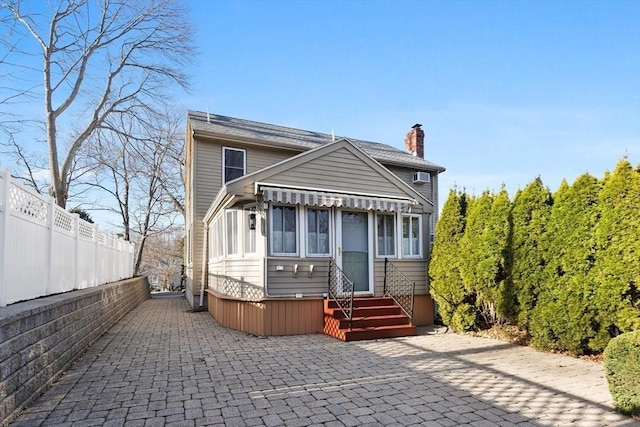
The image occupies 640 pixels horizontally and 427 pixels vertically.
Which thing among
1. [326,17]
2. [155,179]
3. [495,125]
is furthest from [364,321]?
[155,179]

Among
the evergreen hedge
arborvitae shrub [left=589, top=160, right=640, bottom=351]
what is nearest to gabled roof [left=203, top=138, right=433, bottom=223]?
the evergreen hedge

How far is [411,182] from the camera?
1736 cm

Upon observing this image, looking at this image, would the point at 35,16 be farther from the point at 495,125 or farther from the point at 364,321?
the point at 495,125

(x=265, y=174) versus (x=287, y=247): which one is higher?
(x=265, y=174)

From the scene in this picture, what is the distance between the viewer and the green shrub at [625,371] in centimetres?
400

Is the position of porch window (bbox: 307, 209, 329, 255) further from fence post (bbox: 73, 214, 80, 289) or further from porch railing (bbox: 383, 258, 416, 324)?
fence post (bbox: 73, 214, 80, 289)

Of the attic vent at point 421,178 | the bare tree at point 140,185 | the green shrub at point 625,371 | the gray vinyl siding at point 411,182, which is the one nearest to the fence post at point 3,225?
the green shrub at point 625,371

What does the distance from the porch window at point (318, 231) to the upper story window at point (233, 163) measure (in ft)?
18.7

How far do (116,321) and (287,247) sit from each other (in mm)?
5624

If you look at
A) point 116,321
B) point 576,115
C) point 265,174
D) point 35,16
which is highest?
point 35,16

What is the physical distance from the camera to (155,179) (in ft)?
90.5

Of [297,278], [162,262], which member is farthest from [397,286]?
[162,262]

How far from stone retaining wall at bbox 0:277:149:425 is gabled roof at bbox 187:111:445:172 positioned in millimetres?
7883

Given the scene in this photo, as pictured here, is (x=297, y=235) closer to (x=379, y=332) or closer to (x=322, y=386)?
(x=379, y=332)
